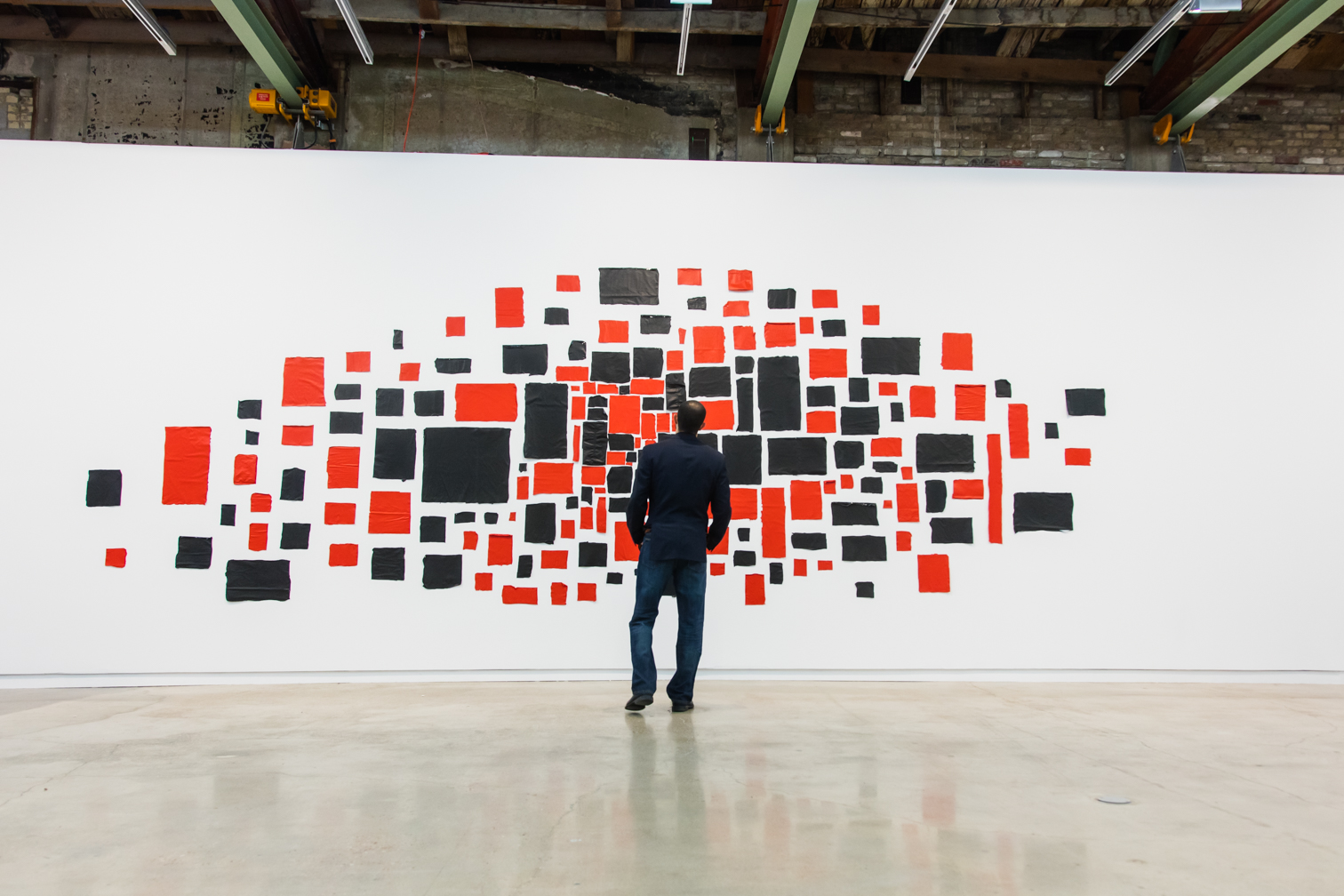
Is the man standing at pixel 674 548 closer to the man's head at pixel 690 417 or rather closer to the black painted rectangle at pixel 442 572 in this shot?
the man's head at pixel 690 417

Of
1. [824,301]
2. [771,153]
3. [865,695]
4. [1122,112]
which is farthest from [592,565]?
[1122,112]

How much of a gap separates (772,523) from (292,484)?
2481mm

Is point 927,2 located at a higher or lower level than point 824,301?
higher

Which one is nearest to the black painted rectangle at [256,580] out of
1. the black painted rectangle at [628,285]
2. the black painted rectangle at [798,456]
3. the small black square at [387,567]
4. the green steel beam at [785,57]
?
the small black square at [387,567]

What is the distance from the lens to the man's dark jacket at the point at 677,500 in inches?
129

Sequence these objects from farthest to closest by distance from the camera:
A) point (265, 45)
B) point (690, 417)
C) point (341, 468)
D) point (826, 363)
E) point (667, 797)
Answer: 1. point (265, 45)
2. point (826, 363)
3. point (341, 468)
4. point (690, 417)
5. point (667, 797)

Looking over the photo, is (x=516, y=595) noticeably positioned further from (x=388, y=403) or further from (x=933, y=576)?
(x=933, y=576)

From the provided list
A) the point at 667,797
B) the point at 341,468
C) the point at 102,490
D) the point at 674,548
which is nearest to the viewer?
the point at 667,797

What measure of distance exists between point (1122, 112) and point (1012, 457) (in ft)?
11.0

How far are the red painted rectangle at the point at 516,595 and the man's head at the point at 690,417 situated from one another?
4.32 feet

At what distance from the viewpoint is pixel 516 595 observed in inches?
163

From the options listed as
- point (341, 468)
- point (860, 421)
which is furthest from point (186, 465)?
point (860, 421)

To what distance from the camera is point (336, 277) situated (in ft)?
14.1

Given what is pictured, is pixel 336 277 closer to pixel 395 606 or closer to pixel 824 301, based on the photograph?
pixel 395 606
